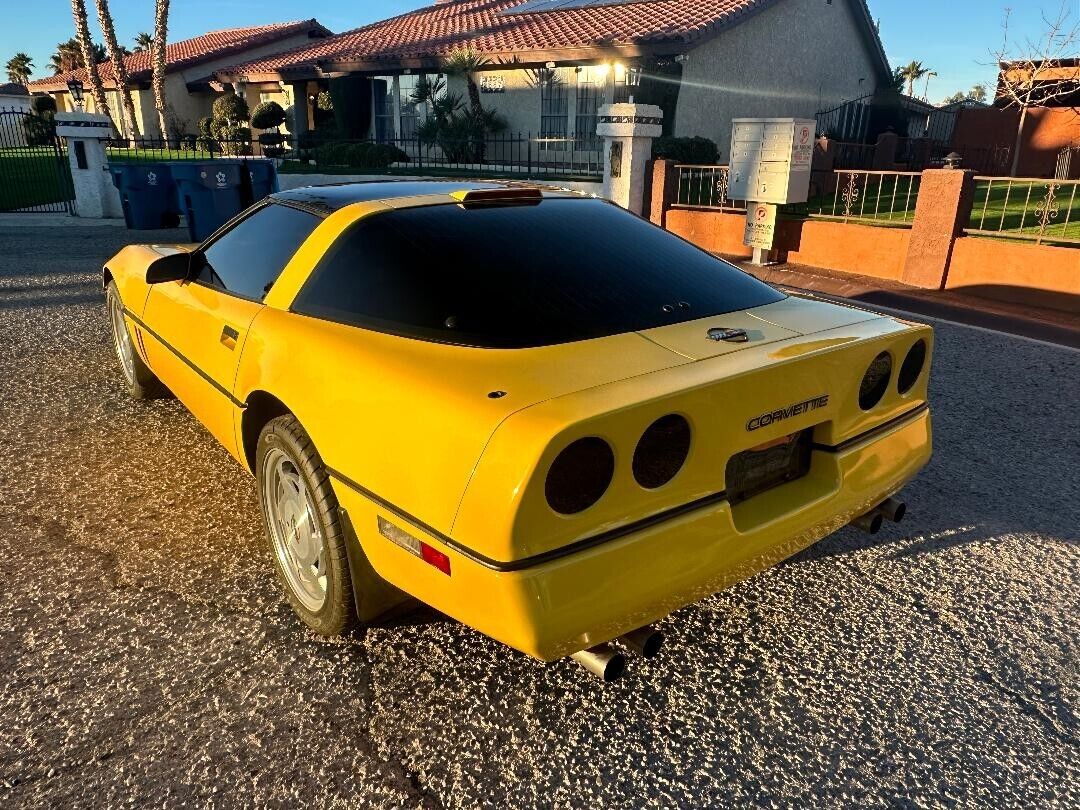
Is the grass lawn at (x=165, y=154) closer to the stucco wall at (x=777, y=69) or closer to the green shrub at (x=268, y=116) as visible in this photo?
the green shrub at (x=268, y=116)

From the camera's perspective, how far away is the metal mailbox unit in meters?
9.55

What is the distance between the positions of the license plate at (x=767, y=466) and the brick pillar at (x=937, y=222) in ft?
24.6

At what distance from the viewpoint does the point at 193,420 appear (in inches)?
175

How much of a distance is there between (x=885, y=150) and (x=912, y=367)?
19.7 meters

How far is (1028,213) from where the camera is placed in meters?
12.4

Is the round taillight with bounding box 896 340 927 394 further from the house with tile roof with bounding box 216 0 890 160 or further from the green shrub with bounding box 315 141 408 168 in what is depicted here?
the green shrub with bounding box 315 141 408 168

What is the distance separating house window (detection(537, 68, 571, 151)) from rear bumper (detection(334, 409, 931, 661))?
60.9 ft

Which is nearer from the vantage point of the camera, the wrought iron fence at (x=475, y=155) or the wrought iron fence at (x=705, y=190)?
the wrought iron fence at (x=705, y=190)

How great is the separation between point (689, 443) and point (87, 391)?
4611 mm

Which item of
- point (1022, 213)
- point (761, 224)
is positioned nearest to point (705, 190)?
point (761, 224)

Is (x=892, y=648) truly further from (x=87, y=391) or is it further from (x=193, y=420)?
(x=87, y=391)

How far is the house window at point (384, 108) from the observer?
77.2 feet

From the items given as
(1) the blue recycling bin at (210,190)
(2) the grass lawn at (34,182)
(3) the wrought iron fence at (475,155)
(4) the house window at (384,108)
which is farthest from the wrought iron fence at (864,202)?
(2) the grass lawn at (34,182)

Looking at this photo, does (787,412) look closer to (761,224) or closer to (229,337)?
(229,337)
